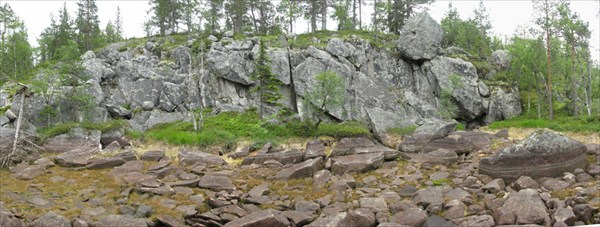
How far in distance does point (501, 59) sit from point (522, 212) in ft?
149

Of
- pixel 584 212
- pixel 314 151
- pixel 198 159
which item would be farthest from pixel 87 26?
pixel 584 212

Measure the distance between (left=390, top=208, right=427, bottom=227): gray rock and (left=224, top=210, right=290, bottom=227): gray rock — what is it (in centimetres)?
384

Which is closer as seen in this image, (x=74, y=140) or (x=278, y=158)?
(x=278, y=158)

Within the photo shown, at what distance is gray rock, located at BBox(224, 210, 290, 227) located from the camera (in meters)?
12.5

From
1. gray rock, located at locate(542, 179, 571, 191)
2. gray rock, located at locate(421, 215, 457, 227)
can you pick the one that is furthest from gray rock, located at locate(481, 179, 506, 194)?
gray rock, located at locate(421, 215, 457, 227)

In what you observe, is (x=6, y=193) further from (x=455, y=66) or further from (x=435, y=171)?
(x=455, y=66)

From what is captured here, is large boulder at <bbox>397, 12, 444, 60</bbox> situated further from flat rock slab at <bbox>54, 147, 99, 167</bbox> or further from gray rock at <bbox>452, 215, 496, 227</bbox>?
flat rock slab at <bbox>54, 147, 99, 167</bbox>

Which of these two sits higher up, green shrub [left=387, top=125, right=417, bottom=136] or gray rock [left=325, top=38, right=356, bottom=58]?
gray rock [left=325, top=38, right=356, bottom=58]

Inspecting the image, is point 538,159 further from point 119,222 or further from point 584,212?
point 119,222

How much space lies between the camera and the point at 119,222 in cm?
1258

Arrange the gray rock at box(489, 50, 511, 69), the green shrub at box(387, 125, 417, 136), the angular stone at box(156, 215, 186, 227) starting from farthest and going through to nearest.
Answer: the gray rock at box(489, 50, 511, 69) < the green shrub at box(387, 125, 417, 136) < the angular stone at box(156, 215, 186, 227)

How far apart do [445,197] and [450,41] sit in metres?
52.3

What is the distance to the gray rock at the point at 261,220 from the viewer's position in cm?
1255

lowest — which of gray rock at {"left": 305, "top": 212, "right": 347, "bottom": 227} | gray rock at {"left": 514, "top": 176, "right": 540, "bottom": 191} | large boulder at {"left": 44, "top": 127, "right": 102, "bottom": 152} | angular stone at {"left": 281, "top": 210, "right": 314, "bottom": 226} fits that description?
angular stone at {"left": 281, "top": 210, "right": 314, "bottom": 226}
